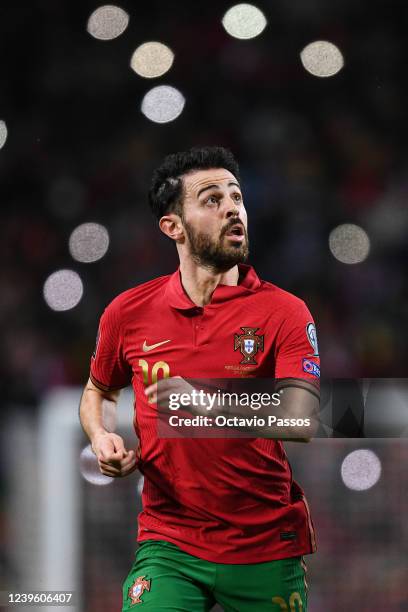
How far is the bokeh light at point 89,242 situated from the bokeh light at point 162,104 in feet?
1.94

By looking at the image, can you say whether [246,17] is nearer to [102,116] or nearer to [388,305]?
[102,116]

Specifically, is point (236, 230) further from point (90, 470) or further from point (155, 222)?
point (155, 222)

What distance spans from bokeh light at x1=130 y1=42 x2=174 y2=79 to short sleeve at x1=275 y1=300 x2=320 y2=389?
2.33 m

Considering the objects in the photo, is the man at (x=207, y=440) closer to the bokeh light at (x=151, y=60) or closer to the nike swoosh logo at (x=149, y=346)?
the nike swoosh logo at (x=149, y=346)

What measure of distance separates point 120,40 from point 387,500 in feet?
7.95

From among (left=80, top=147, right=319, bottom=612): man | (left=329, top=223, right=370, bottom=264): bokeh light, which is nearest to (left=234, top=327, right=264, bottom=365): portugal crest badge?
(left=80, top=147, right=319, bottom=612): man

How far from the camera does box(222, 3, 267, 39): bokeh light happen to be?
4062 millimetres

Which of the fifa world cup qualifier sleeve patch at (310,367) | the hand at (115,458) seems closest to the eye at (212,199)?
the fifa world cup qualifier sleeve patch at (310,367)

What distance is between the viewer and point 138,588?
68.5 inches

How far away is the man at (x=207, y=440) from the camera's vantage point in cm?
176

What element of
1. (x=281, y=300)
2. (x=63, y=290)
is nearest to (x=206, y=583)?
(x=281, y=300)

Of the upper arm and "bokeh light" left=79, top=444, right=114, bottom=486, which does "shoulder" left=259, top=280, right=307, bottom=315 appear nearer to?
the upper arm

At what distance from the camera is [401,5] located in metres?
4.39

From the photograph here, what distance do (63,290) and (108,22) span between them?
1.24 meters
